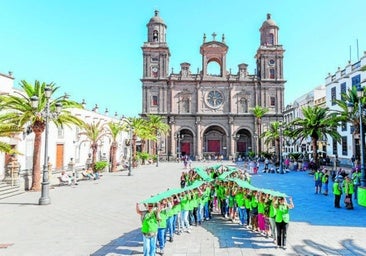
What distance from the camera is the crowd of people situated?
299 inches

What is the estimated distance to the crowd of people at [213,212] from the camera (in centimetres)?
758

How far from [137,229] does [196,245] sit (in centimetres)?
265

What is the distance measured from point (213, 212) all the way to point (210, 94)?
1920 inches

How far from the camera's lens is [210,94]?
60375mm

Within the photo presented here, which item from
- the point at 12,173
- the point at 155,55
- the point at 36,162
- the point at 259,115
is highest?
the point at 155,55

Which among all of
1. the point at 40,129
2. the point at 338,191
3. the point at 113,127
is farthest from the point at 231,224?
the point at 113,127

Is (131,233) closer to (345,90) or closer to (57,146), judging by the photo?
(57,146)

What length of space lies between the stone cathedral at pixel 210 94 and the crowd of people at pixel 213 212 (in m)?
46.2

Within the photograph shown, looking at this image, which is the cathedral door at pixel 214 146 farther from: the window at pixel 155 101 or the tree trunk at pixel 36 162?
the tree trunk at pixel 36 162

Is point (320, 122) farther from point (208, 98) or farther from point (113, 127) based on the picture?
point (208, 98)

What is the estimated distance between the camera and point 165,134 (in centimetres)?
5762

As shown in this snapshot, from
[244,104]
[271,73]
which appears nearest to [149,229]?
[244,104]

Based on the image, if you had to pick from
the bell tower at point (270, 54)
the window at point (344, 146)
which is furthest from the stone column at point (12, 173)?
the bell tower at point (270, 54)

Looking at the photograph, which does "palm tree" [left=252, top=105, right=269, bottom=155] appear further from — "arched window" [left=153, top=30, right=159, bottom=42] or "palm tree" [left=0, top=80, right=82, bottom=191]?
"palm tree" [left=0, top=80, right=82, bottom=191]
